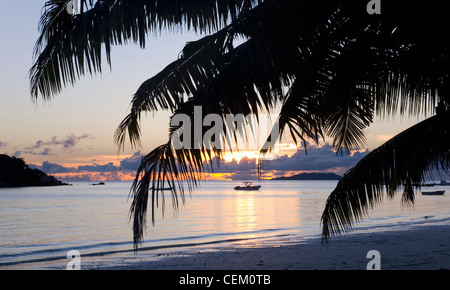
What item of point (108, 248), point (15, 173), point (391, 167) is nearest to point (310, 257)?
point (391, 167)

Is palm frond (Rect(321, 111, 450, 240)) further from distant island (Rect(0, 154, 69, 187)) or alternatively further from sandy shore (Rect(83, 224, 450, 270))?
distant island (Rect(0, 154, 69, 187))

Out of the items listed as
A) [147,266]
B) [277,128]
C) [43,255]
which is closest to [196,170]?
[277,128]

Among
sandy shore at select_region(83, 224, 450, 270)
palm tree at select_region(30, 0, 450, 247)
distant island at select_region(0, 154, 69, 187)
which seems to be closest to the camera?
palm tree at select_region(30, 0, 450, 247)

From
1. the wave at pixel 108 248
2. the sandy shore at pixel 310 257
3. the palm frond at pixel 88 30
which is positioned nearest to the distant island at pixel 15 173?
the wave at pixel 108 248

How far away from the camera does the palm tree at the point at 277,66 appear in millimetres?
4781

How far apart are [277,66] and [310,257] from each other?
34.4 feet

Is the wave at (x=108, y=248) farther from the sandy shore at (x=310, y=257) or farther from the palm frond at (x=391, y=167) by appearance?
the palm frond at (x=391, y=167)

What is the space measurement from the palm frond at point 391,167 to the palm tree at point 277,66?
1 cm

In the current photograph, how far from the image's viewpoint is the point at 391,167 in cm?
532

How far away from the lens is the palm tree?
478 cm

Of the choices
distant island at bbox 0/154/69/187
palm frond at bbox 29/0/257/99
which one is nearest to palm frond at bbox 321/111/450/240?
palm frond at bbox 29/0/257/99

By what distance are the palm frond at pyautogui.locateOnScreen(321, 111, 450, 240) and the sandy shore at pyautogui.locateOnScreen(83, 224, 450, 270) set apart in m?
6.44

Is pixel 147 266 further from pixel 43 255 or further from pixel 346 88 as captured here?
pixel 346 88
